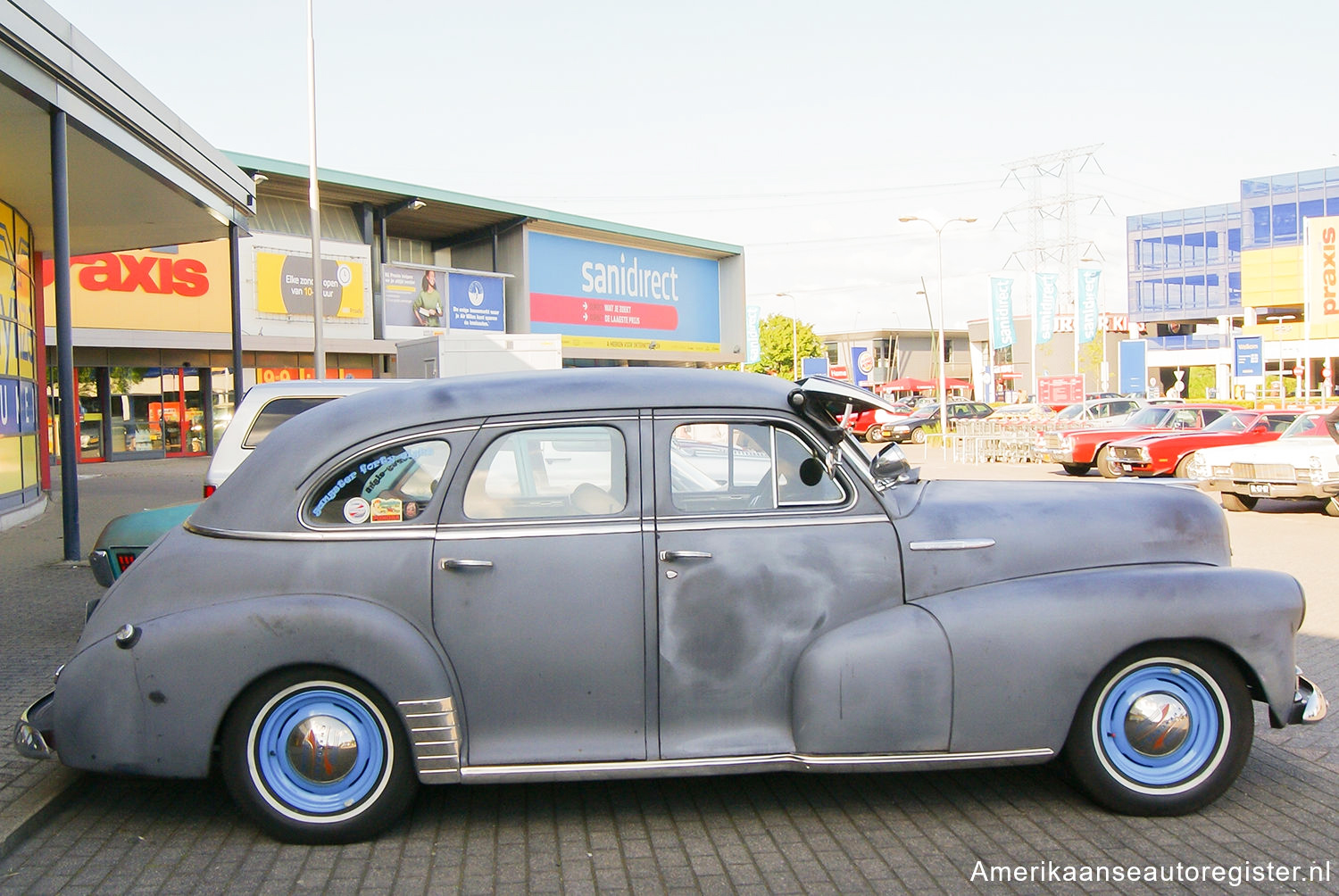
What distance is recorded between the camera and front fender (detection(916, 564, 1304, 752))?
4078 mm

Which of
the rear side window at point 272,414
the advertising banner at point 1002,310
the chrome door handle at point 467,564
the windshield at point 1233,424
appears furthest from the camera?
the advertising banner at point 1002,310

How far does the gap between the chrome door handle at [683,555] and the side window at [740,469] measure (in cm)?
19

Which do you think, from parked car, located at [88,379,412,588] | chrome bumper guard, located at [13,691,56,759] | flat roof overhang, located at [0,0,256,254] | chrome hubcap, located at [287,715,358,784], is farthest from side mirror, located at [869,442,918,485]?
flat roof overhang, located at [0,0,256,254]

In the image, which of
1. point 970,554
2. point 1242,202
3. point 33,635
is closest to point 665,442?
point 970,554

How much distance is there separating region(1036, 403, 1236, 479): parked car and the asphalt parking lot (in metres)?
17.5

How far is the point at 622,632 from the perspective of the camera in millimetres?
4094

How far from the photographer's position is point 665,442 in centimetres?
430

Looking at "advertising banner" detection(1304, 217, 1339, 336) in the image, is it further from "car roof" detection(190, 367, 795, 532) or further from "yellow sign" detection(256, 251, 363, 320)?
"car roof" detection(190, 367, 795, 532)

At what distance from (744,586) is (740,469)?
19.1 inches

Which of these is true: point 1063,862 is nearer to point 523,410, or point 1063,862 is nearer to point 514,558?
point 514,558

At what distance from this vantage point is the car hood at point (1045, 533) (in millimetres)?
4246

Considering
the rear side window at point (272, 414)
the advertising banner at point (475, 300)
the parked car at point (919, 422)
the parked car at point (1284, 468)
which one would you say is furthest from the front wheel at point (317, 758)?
the parked car at point (919, 422)

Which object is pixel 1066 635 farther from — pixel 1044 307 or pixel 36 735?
pixel 1044 307

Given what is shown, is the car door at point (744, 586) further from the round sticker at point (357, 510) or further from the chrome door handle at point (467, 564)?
the round sticker at point (357, 510)
